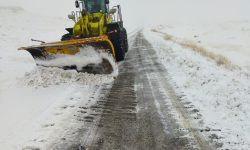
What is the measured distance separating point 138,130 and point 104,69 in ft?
14.6

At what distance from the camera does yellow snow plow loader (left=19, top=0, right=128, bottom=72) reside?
10.0 meters

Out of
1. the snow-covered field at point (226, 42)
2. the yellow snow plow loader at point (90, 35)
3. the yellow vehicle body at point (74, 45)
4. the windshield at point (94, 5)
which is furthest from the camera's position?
the snow-covered field at point (226, 42)

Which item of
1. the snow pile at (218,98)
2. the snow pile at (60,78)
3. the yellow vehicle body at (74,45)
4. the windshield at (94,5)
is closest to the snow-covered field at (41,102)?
the snow pile at (60,78)

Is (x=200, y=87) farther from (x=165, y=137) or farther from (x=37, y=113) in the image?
(x=37, y=113)

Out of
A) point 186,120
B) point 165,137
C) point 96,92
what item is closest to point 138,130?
point 165,137

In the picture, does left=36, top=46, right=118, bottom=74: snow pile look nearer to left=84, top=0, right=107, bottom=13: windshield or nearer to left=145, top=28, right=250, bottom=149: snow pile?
left=145, top=28, right=250, bottom=149: snow pile

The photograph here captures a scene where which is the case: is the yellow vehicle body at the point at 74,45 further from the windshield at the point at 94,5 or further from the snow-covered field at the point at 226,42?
the snow-covered field at the point at 226,42

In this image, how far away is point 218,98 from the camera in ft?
25.0

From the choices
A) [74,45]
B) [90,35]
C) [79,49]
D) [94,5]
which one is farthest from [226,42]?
[74,45]

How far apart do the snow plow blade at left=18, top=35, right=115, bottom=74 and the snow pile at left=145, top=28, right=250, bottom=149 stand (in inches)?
86.6

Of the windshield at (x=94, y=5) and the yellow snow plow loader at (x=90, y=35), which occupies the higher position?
the windshield at (x=94, y=5)

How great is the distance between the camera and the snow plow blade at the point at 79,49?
32.4 feet

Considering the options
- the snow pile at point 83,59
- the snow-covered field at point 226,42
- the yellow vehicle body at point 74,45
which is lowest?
the snow-covered field at point 226,42

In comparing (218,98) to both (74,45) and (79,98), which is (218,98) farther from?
(74,45)
